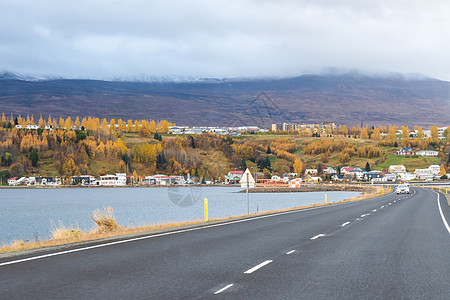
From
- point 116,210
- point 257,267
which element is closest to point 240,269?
point 257,267

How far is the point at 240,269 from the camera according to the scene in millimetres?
11016

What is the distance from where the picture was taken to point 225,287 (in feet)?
29.8

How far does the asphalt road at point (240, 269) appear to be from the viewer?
8.70 meters

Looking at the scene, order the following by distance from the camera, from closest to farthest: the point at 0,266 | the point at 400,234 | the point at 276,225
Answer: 1. the point at 0,266
2. the point at 400,234
3. the point at 276,225

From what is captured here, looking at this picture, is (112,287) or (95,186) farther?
(95,186)

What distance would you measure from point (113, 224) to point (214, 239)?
5027 mm

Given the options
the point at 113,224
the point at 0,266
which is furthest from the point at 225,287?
the point at 113,224

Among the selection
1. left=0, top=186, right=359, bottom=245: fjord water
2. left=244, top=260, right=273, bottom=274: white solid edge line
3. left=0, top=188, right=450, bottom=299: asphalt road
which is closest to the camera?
left=0, top=188, right=450, bottom=299: asphalt road

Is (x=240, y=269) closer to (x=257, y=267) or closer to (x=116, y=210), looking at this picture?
(x=257, y=267)

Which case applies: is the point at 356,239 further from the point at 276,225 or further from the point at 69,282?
the point at 69,282

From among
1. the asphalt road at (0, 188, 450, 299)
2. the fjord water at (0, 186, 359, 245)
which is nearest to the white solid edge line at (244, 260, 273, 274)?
the asphalt road at (0, 188, 450, 299)

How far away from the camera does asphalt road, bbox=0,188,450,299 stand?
28.5ft

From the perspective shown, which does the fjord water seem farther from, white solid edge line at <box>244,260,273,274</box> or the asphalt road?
white solid edge line at <box>244,260,273,274</box>

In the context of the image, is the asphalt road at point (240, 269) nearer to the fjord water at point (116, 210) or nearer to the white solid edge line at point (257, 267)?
the white solid edge line at point (257, 267)
